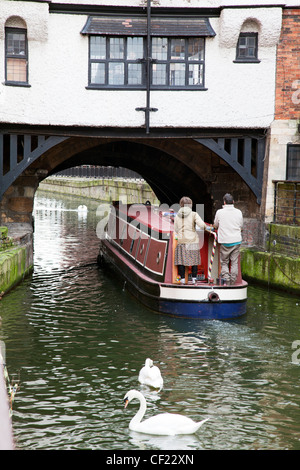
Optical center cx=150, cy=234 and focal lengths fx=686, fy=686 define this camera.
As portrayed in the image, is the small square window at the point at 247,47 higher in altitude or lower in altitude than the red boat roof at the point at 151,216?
higher

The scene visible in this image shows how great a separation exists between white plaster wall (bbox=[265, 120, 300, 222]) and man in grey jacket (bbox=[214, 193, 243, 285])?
13.5 ft

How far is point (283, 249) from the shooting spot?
14688 millimetres

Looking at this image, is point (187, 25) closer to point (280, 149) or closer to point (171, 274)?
point (280, 149)

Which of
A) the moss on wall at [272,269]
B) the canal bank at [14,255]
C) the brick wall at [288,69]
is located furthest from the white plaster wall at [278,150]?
the canal bank at [14,255]

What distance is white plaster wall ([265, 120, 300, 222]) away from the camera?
51.8ft

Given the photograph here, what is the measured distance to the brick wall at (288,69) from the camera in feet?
50.9

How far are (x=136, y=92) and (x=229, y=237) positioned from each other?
5273 mm

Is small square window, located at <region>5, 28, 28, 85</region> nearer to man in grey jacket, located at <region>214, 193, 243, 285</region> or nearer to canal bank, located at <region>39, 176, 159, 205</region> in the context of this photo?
man in grey jacket, located at <region>214, 193, 243, 285</region>

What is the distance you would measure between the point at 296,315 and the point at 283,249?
2.79 metres

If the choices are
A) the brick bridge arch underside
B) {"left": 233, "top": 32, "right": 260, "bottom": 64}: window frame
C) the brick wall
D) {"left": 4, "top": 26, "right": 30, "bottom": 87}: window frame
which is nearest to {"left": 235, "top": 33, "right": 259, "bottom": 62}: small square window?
{"left": 233, "top": 32, "right": 260, "bottom": 64}: window frame

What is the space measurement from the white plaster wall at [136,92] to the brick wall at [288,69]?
6.9 inches

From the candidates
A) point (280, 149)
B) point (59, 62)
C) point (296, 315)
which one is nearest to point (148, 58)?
point (59, 62)

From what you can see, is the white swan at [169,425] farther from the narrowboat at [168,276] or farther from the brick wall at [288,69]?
the brick wall at [288,69]

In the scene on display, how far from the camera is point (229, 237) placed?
11.8 metres
